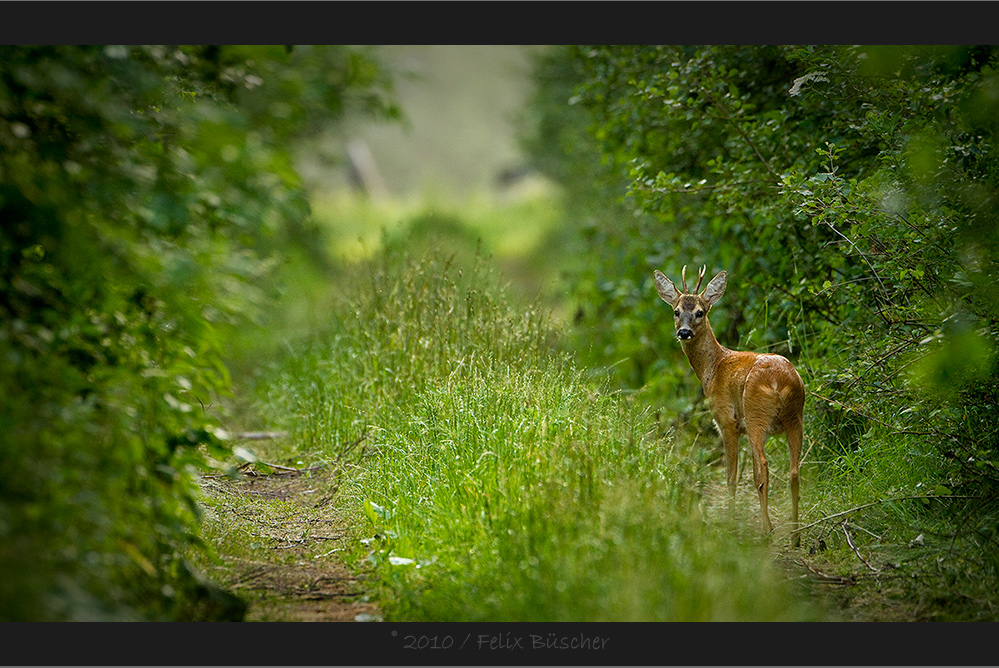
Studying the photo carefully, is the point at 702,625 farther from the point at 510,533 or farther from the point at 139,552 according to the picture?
the point at 139,552

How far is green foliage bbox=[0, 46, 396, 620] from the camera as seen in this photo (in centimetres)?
310

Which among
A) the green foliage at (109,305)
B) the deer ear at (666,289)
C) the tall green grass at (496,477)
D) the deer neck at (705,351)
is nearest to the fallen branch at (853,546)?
the tall green grass at (496,477)

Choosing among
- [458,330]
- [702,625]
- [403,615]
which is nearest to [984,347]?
[702,625]

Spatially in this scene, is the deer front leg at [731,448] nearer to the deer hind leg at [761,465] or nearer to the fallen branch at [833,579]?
the deer hind leg at [761,465]

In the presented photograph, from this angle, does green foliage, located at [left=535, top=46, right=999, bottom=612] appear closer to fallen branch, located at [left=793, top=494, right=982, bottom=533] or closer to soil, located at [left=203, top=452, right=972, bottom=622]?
fallen branch, located at [left=793, top=494, right=982, bottom=533]

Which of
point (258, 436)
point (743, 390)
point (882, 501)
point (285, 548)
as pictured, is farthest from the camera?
point (258, 436)

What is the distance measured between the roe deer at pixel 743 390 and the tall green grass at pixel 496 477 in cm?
43

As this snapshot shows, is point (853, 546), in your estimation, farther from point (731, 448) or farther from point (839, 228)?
point (839, 228)

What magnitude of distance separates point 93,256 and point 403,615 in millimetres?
1945

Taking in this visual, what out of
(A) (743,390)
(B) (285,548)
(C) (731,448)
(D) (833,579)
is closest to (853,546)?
(D) (833,579)

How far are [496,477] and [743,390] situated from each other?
5.17 feet

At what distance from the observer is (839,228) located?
6.01m

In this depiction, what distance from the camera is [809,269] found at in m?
6.36

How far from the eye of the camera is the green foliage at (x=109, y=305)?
310 cm
